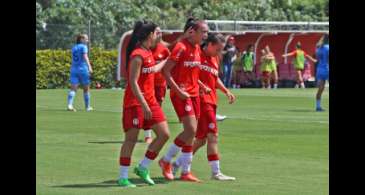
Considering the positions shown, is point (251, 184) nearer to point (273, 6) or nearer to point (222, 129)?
point (222, 129)

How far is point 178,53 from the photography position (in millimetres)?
11914

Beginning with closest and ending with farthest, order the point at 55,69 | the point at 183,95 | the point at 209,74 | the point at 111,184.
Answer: the point at 111,184
the point at 183,95
the point at 209,74
the point at 55,69

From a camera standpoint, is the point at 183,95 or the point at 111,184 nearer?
the point at 111,184

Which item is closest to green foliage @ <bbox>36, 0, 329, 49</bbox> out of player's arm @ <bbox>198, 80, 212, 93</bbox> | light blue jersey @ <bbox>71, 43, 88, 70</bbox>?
light blue jersey @ <bbox>71, 43, 88, 70</bbox>

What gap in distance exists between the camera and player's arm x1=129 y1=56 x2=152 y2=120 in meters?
10.9

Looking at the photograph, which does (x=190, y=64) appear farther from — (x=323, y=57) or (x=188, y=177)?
(x=323, y=57)

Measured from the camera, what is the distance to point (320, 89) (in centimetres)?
2603

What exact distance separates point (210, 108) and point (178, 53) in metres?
0.83

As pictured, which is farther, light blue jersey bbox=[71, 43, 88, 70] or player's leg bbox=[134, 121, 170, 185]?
light blue jersey bbox=[71, 43, 88, 70]

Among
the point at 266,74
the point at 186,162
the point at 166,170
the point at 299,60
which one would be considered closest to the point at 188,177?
the point at 186,162

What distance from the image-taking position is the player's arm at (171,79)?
38.0 feet

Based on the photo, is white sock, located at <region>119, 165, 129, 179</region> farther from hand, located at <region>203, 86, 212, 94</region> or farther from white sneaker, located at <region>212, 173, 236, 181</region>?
hand, located at <region>203, 86, 212, 94</region>

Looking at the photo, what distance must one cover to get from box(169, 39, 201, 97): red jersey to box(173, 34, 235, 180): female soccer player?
0.98 ft

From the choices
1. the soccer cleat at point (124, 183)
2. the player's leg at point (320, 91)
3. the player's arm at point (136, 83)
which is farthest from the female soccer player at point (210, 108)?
the player's leg at point (320, 91)
